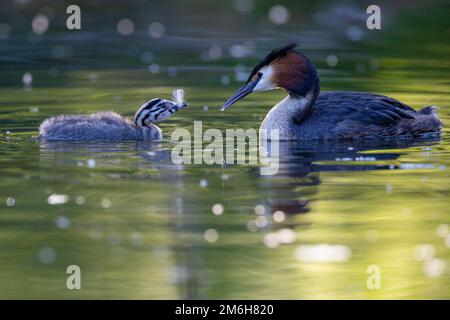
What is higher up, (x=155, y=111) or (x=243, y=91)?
(x=243, y=91)

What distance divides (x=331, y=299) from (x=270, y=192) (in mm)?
2637

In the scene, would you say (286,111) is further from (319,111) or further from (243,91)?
(243,91)

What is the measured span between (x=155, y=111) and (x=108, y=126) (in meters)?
0.57

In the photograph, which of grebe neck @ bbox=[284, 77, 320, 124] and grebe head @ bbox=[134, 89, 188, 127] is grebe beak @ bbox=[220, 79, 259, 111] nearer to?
grebe neck @ bbox=[284, 77, 320, 124]

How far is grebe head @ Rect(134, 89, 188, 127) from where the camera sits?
41.9 feet

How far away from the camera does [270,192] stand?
392 inches

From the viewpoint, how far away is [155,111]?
42.0 ft

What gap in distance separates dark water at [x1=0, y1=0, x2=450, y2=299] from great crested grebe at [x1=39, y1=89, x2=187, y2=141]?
233 millimetres

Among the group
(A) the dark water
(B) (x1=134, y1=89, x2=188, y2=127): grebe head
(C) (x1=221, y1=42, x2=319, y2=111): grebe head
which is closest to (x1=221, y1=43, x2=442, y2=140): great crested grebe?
(C) (x1=221, y1=42, x2=319, y2=111): grebe head

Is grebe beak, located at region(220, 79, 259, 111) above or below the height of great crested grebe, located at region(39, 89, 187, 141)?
above

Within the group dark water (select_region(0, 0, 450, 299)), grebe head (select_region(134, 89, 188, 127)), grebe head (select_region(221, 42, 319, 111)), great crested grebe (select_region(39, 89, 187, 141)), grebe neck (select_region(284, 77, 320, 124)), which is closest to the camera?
dark water (select_region(0, 0, 450, 299))

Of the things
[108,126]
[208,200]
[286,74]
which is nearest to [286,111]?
[286,74]

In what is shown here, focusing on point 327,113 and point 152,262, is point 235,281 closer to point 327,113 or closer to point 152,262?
point 152,262

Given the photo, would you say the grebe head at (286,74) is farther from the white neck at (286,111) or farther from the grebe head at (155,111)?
the grebe head at (155,111)
